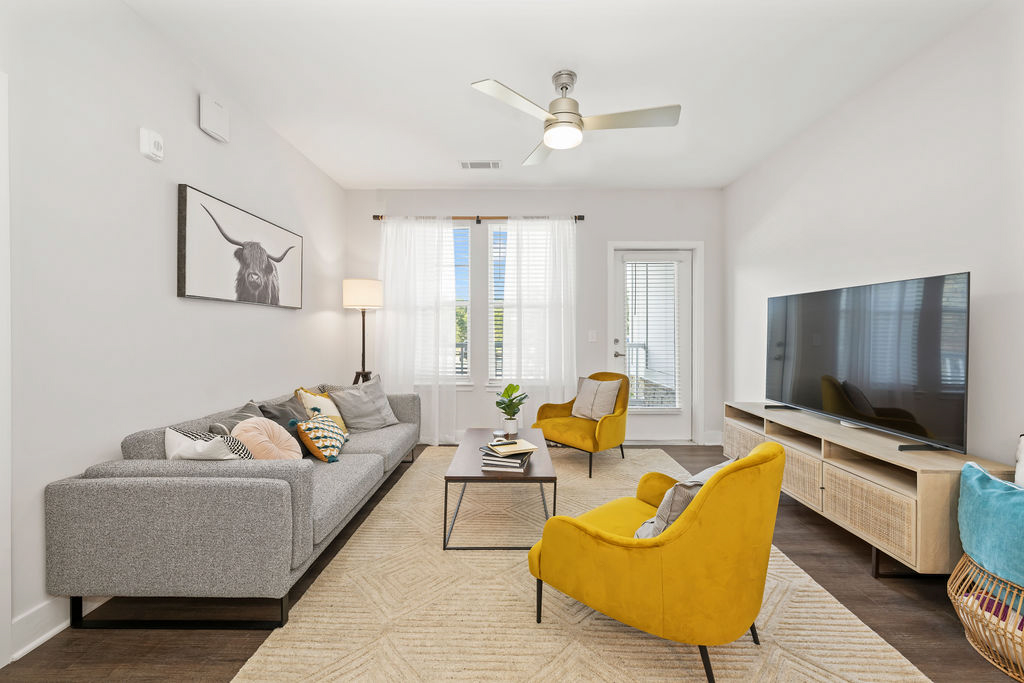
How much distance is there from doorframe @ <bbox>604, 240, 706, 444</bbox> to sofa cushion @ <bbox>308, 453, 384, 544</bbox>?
9.19 ft

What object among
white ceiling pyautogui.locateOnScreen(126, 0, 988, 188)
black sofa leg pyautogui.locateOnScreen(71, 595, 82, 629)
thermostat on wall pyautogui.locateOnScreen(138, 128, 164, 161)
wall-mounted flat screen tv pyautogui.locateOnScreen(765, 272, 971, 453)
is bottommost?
black sofa leg pyautogui.locateOnScreen(71, 595, 82, 629)

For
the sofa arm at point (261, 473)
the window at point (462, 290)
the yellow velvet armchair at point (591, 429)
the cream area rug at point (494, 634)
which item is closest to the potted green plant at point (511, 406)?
the cream area rug at point (494, 634)

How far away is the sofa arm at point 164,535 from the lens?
172 centimetres

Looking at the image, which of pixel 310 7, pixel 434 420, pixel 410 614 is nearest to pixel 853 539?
pixel 410 614

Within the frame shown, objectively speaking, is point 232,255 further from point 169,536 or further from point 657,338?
point 657,338

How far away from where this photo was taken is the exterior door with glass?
4.89m

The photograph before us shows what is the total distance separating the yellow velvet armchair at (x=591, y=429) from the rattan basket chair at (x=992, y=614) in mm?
2220

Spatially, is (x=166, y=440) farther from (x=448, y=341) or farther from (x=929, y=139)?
(x=929, y=139)

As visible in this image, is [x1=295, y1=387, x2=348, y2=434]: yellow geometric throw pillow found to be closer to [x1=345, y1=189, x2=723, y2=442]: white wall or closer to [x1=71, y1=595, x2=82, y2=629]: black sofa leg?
[x1=71, y1=595, x2=82, y2=629]: black sofa leg

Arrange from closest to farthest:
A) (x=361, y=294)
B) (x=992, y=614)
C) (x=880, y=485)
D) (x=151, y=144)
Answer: (x=992, y=614) → (x=880, y=485) → (x=151, y=144) → (x=361, y=294)

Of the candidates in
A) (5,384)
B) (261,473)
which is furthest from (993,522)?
(5,384)

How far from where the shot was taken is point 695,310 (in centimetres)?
487

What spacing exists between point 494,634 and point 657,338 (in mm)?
3708

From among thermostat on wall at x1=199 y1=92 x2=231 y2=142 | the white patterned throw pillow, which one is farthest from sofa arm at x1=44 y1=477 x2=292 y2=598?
thermostat on wall at x1=199 y1=92 x2=231 y2=142
